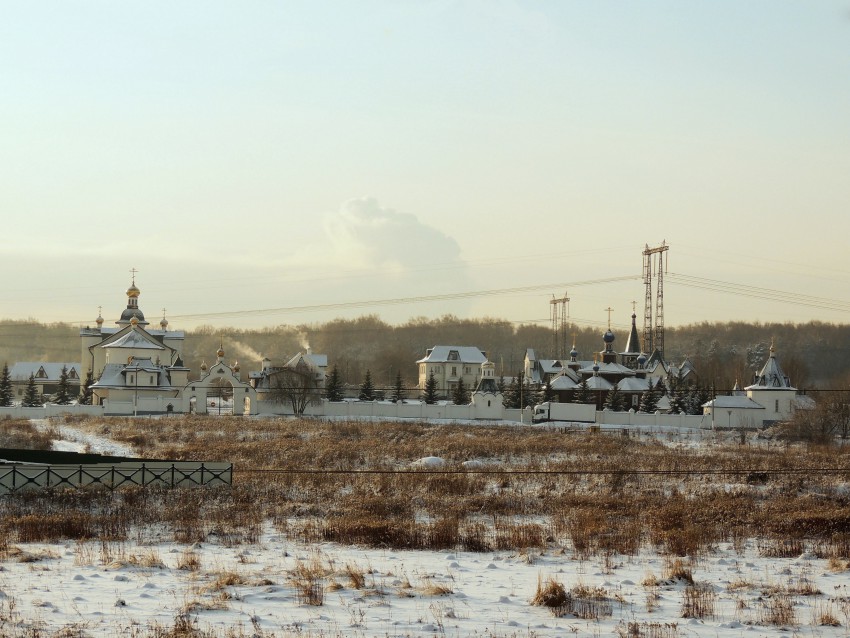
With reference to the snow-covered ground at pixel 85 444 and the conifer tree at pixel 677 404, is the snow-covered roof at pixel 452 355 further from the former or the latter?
the snow-covered ground at pixel 85 444

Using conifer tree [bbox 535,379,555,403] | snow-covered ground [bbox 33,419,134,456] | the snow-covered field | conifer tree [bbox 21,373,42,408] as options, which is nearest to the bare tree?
snow-covered ground [bbox 33,419,134,456]

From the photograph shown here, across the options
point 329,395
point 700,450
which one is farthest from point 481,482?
point 329,395

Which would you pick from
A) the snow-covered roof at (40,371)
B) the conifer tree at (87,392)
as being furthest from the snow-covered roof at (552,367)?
the snow-covered roof at (40,371)

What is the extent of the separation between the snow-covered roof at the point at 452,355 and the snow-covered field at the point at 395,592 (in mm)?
75483

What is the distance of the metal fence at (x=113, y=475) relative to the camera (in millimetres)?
20938

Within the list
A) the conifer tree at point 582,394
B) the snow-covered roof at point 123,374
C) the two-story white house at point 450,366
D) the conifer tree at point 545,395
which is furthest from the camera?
the two-story white house at point 450,366

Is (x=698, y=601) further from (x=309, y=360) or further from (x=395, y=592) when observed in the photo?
(x=309, y=360)

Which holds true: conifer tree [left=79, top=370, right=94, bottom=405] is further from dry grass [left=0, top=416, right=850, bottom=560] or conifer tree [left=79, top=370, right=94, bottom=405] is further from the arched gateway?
dry grass [left=0, top=416, right=850, bottom=560]

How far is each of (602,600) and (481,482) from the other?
13161 millimetres

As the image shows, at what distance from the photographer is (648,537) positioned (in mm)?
16781

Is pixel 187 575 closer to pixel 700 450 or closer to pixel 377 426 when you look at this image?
pixel 700 450

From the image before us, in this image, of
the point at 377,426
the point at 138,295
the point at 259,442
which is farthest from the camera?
the point at 138,295

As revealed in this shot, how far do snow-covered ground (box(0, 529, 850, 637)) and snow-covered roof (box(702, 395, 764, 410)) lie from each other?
1786 inches

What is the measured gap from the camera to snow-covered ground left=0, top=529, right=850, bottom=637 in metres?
10.2
